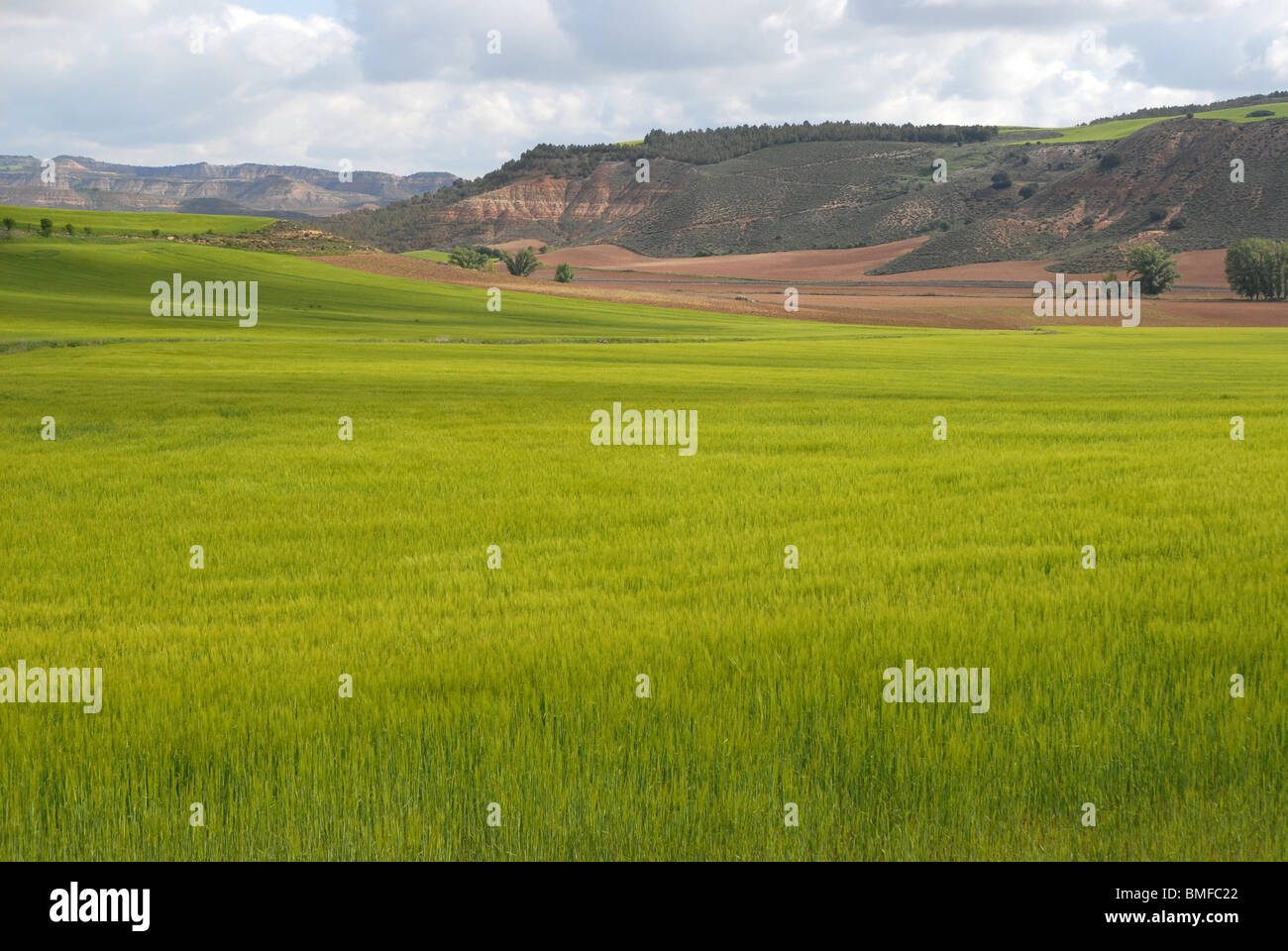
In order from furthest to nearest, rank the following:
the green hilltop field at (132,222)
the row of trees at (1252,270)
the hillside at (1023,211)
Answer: the hillside at (1023,211) < the green hilltop field at (132,222) < the row of trees at (1252,270)

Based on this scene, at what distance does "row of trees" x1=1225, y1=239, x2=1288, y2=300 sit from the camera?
3826 inches

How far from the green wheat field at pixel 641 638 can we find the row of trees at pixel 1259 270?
87606 millimetres

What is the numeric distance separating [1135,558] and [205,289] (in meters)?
80.5

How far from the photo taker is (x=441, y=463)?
738 inches

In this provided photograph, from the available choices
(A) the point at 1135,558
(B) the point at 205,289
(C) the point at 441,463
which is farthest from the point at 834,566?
(B) the point at 205,289

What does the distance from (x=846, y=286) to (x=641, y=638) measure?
11835cm

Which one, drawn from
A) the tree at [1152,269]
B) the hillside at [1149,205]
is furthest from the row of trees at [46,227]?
the tree at [1152,269]

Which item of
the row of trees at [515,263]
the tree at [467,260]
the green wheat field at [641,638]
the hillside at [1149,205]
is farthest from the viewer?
the hillside at [1149,205]

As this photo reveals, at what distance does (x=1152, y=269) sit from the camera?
336 feet

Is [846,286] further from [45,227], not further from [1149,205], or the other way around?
[45,227]

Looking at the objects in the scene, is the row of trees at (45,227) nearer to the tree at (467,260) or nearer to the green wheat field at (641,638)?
the tree at (467,260)

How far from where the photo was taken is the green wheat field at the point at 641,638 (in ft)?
18.4

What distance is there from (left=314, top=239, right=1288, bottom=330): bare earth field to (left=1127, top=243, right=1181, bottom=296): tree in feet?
4.76
